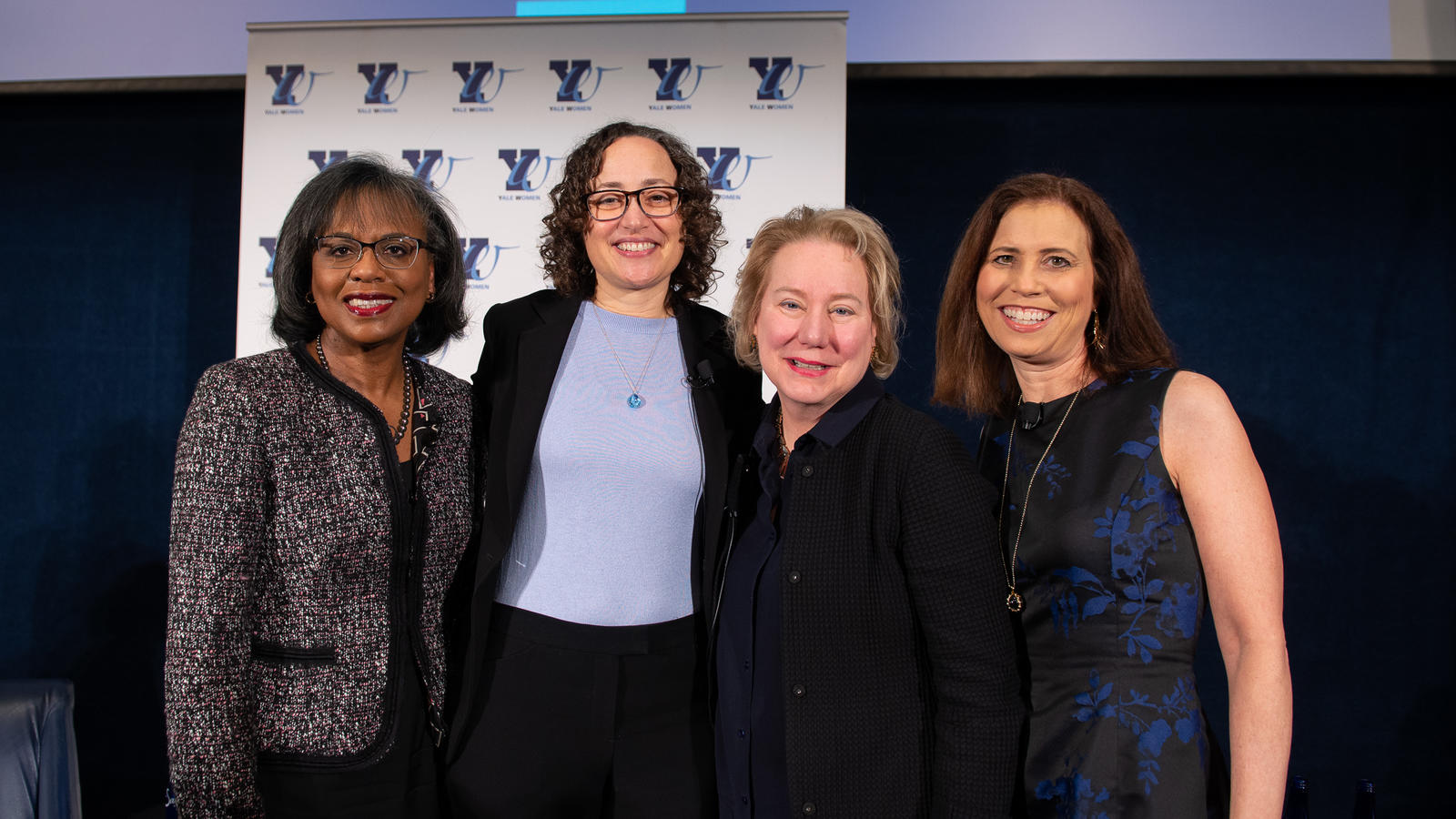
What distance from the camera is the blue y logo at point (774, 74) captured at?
3.19m

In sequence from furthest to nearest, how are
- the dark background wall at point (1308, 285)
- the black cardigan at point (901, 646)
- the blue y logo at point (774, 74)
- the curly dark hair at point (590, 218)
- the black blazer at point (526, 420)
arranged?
the dark background wall at point (1308, 285), the blue y logo at point (774, 74), the curly dark hair at point (590, 218), the black blazer at point (526, 420), the black cardigan at point (901, 646)

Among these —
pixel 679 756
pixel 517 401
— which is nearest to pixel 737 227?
pixel 517 401

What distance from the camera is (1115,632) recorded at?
146cm

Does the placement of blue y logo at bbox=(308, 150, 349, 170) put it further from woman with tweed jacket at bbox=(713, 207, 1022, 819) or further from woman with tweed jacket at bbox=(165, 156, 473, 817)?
woman with tweed jacket at bbox=(713, 207, 1022, 819)

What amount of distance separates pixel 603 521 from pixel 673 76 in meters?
2.11

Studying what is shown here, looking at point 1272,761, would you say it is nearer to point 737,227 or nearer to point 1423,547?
point 737,227

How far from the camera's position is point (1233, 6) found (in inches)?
133

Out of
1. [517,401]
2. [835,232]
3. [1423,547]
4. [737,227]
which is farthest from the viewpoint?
[1423,547]

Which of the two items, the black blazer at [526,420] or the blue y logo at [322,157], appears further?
the blue y logo at [322,157]

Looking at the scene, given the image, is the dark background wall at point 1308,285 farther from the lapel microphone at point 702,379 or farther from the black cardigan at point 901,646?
the black cardigan at point 901,646

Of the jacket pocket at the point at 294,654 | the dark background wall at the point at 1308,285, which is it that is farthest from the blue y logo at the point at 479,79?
the jacket pocket at the point at 294,654

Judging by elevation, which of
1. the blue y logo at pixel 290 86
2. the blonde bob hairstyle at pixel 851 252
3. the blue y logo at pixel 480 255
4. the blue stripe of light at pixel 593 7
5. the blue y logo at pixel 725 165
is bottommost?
the blonde bob hairstyle at pixel 851 252

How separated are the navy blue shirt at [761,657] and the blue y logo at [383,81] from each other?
2578mm

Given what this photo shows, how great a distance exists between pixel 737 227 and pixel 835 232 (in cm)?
179
